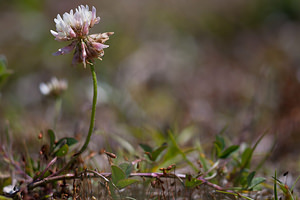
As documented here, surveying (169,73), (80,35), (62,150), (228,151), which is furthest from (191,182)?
(169,73)

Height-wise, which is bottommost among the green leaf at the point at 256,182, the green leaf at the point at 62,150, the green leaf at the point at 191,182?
the green leaf at the point at 256,182

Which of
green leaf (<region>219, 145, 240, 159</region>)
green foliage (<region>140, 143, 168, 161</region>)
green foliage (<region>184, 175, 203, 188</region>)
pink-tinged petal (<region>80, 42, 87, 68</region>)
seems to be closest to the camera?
pink-tinged petal (<region>80, 42, 87, 68</region>)

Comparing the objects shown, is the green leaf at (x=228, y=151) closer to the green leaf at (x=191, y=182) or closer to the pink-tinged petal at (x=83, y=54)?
the green leaf at (x=191, y=182)

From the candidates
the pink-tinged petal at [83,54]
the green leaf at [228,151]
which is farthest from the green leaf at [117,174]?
the green leaf at [228,151]

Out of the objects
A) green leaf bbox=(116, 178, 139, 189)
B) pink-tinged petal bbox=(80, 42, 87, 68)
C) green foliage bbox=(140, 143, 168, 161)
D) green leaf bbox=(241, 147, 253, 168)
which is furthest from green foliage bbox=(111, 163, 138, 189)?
green leaf bbox=(241, 147, 253, 168)

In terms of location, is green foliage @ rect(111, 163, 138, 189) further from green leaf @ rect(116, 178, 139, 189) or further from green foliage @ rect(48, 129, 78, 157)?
green foliage @ rect(48, 129, 78, 157)

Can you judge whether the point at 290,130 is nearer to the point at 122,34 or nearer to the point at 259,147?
the point at 259,147

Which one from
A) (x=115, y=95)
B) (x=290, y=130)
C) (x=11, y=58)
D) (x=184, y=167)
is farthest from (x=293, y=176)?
(x=11, y=58)
